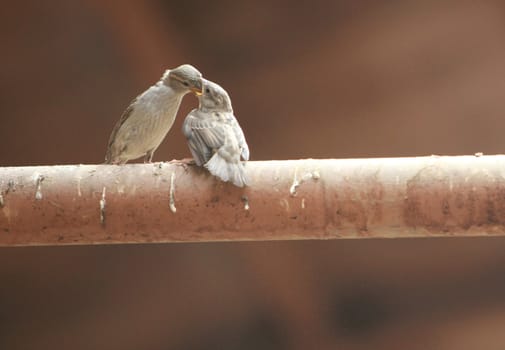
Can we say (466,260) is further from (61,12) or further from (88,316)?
(61,12)

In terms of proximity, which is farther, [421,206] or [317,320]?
[317,320]

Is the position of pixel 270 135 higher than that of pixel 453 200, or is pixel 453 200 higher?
pixel 270 135

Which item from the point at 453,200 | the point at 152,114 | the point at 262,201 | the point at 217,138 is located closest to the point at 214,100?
the point at 152,114

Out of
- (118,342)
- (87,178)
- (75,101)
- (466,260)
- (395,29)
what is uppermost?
(395,29)

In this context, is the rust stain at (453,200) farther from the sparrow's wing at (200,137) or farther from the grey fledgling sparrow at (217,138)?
the sparrow's wing at (200,137)

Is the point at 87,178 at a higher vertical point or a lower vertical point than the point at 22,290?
higher

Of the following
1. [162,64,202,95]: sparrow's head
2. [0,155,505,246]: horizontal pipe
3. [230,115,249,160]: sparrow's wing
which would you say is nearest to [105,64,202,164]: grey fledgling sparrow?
[162,64,202,95]: sparrow's head

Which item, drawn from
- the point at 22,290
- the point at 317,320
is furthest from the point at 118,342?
the point at 317,320

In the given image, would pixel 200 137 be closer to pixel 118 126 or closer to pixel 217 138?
pixel 217 138
